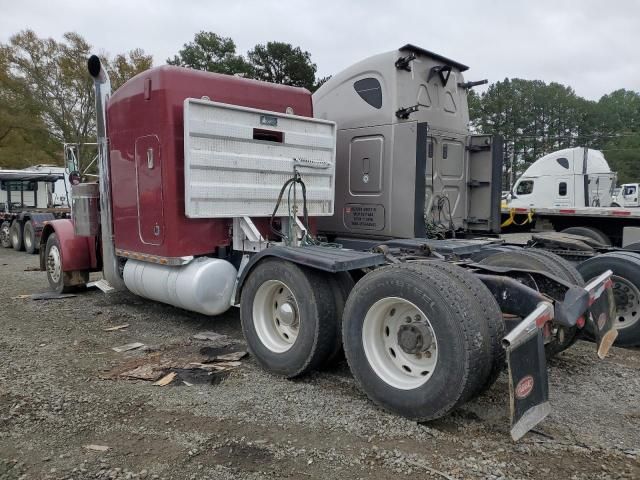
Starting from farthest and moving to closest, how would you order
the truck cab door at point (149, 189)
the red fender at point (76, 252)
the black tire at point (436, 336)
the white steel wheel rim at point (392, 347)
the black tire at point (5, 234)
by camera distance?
the black tire at point (5, 234) < the red fender at point (76, 252) < the truck cab door at point (149, 189) < the white steel wheel rim at point (392, 347) < the black tire at point (436, 336)

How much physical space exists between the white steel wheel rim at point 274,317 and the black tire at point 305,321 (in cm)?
9

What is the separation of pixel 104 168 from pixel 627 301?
6224 millimetres

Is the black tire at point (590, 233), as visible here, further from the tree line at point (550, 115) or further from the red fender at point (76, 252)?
the tree line at point (550, 115)

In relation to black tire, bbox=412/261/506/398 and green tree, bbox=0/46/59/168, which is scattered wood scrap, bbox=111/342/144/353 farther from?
green tree, bbox=0/46/59/168

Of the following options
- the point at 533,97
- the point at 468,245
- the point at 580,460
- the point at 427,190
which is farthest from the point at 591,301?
the point at 533,97

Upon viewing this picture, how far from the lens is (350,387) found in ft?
14.1

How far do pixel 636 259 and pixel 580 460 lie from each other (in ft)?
9.99

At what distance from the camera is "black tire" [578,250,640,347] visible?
5273mm

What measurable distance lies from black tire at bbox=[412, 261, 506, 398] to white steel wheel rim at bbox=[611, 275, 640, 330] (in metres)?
2.67

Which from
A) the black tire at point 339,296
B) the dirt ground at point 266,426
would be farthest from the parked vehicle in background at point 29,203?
the black tire at point 339,296

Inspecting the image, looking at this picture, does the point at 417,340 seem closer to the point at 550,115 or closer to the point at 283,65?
the point at 283,65

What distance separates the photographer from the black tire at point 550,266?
14.3 feet

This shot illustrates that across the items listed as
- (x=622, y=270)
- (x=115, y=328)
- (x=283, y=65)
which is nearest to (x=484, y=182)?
(x=622, y=270)

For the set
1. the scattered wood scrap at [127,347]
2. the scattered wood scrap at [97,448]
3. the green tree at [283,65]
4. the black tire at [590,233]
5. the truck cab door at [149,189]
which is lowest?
the scattered wood scrap at [97,448]
